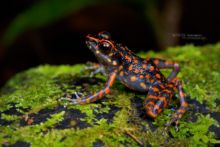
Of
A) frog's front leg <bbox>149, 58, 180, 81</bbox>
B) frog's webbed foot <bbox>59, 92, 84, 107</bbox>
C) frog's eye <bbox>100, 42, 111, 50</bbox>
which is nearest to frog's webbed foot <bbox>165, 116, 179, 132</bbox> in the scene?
frog's front leg <bbox>149, 58, 180, 81</bbox>

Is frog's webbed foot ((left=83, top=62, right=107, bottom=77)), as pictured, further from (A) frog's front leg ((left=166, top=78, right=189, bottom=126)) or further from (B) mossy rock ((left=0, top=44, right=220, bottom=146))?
(A) frog's front leg ((left=166, top=78, right=189, bottom=126))

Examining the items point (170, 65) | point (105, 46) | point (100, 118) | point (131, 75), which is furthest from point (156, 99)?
point (105, 46)

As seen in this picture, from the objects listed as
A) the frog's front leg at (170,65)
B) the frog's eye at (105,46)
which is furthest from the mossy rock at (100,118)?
the frog's eye at (105,46)

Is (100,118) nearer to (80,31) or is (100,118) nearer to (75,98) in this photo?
(75,98)

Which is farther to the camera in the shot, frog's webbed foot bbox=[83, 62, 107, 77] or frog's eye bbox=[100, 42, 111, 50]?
frog's webbed foot bbox=[83, 62, 107, 77]

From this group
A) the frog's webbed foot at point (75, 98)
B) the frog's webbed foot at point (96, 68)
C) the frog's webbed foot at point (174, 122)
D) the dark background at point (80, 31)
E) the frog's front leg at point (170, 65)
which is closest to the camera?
the frog's webbed foot at point (174, 122)

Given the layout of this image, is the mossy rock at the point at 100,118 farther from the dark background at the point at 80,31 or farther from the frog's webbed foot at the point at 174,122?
the dark background at the point at 80,31
